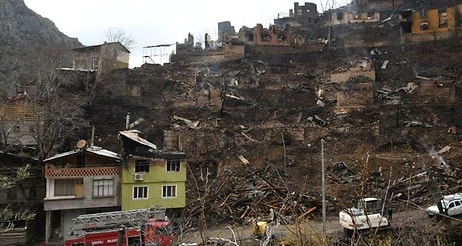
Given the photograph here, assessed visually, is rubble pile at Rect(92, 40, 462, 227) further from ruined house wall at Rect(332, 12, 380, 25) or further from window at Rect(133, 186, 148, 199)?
ruined house wall at Rect(332, 12, 380, 25)

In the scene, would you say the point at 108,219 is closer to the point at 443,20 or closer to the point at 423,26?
the point at 423,26

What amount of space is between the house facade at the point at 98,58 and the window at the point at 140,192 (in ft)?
79.8

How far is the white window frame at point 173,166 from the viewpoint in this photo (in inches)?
940

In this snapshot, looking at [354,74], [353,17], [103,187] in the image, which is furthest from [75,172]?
[353,17]

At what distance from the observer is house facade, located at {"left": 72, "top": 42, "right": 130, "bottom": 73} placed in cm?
4534

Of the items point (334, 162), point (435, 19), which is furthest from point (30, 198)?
point (435, 19)

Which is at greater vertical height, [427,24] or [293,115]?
[427,24]

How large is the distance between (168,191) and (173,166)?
138cm

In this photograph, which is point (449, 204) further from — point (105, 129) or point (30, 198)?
point (105, 129)

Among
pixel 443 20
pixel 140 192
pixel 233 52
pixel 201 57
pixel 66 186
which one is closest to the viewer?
pixel 66 186

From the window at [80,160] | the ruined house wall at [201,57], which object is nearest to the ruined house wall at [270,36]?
the ruined house wall at [201,57]

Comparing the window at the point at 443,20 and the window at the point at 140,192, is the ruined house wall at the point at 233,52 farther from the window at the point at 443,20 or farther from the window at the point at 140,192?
the window at the point at 140,192

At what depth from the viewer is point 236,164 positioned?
3019 centimetres

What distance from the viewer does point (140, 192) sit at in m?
23.4
